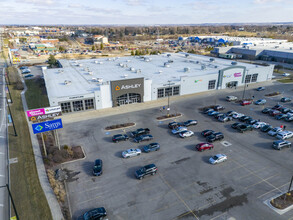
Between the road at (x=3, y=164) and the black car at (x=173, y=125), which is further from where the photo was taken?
the black car at (x=173, y=125)

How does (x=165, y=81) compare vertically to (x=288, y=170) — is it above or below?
above

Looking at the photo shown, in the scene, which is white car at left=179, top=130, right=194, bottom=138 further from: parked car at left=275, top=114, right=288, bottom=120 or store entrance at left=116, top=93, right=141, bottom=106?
parked car at left=275, top=114, right=288, bottom=120

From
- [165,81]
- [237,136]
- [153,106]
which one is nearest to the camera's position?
[237,136]

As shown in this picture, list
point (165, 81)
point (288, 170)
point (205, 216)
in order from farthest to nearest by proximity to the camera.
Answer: point (165, 81)
point (288, 170)
point (205, 216)

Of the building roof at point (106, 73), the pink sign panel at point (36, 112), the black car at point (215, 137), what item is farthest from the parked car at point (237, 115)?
the pink sign panel at point (36, 112)

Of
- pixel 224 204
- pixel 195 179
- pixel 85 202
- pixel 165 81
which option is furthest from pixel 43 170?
pixel 165 81

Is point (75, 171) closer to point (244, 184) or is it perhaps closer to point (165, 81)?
point (244, 184)

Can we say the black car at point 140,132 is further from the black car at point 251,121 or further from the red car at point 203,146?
the black car at point 251,121
